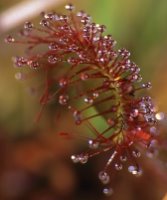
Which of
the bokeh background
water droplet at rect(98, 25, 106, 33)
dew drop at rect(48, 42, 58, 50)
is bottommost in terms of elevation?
the bokeh background

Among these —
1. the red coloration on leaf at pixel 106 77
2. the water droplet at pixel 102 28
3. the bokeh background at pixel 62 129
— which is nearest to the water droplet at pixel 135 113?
the red coloration on leaf at pixel 106 77

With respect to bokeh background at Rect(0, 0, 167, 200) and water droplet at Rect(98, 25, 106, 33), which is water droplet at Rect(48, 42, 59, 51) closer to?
water droplet at Rect(98, 25, 106, 33)

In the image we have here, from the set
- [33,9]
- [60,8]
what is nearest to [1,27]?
[33,9]

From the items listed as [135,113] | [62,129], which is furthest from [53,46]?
[62,129]

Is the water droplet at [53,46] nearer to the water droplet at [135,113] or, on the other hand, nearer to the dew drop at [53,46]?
the dew drop at [53,46]

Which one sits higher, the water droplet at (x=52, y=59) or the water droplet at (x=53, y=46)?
the water droplet at (x=53, y=46)

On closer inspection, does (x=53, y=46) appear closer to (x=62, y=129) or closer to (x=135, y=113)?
(x=135, y=113)

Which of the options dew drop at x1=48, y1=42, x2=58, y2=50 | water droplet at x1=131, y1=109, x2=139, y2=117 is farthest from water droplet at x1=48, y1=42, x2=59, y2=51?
water droplet at x1=131, y1=109, x2=139, y2=117

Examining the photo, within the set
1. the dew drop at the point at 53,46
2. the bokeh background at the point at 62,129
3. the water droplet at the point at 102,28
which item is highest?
the water droplet at the point at 102,28

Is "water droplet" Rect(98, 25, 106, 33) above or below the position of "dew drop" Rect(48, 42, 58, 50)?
above
